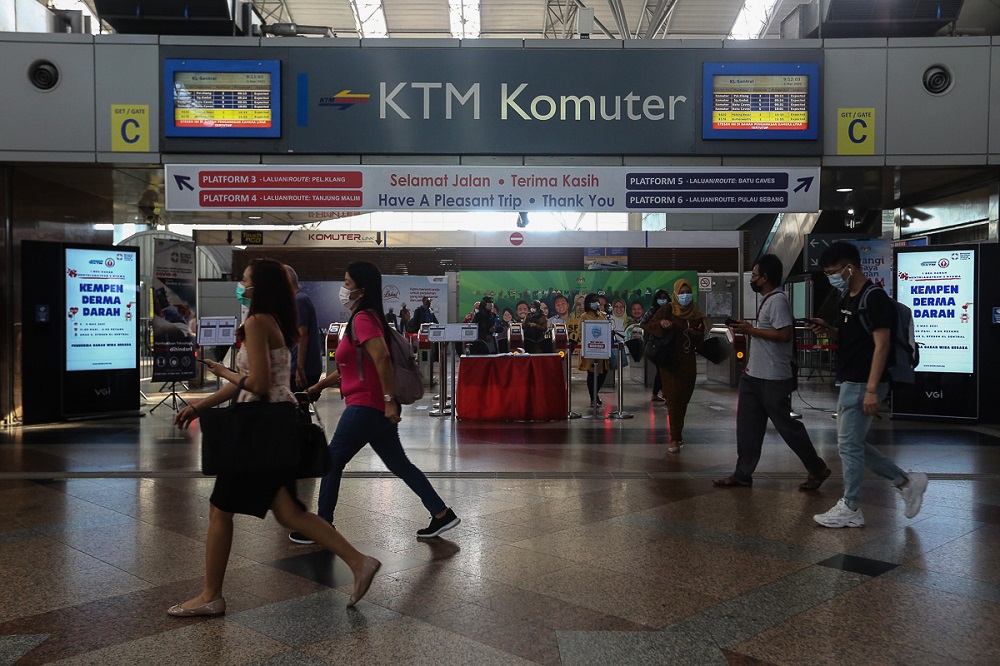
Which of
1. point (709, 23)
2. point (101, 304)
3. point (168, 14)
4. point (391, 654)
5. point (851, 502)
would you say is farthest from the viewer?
point (709, 23)

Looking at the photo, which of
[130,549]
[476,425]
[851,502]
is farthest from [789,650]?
[476,425]

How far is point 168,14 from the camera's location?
33.6 feet

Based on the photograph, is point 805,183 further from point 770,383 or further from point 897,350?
point 897,350

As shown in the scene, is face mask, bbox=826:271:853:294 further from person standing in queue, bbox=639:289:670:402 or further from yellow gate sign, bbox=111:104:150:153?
yellow gate sign, bbox=111:104:150:153

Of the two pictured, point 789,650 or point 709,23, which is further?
point 709,23

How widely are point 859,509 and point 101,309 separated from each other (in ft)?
31.0

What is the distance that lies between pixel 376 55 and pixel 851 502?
7.15 meters

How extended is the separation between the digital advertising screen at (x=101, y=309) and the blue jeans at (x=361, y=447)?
733cm

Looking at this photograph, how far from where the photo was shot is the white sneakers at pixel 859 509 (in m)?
5.36

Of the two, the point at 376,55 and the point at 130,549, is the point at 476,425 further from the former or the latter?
the point at 130,549

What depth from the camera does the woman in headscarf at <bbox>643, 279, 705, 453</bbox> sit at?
8148 millimetres

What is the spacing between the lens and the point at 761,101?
389 inches

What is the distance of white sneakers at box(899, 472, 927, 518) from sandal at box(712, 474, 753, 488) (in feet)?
4.48

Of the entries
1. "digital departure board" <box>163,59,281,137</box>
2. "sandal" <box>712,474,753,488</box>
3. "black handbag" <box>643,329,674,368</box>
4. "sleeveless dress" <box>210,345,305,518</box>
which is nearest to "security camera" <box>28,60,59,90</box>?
"digital departure board" <box>163,59,281,137</box>
